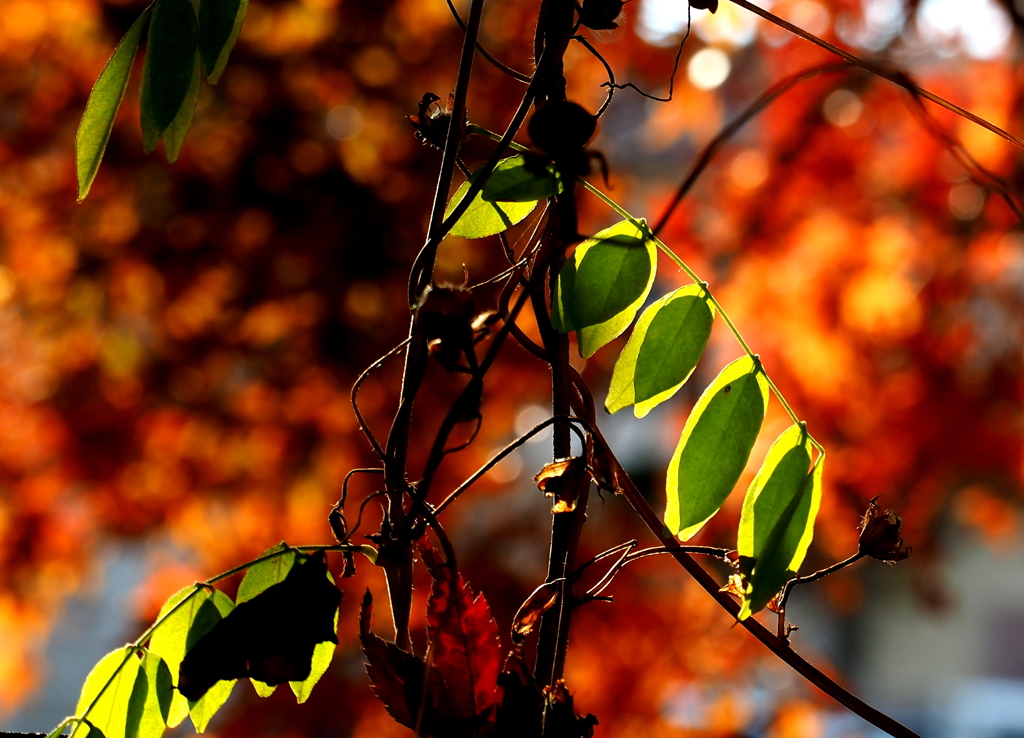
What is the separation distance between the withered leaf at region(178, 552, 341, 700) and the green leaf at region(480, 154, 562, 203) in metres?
0.16

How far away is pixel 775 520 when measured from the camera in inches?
15.1

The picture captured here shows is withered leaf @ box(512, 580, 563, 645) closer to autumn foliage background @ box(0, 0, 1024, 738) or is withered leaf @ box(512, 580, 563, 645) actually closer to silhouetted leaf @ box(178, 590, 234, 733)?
silhouetted leaf @ box(178, 590, 234, 733)

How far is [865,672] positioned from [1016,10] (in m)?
Result: 8.60

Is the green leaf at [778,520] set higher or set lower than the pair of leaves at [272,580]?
higher

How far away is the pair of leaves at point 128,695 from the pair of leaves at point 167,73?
0.65 feet

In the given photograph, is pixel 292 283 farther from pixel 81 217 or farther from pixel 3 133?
pixel 3 133

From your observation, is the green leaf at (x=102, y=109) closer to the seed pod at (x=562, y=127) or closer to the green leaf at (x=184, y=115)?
the green leaf at (x=184, y=115)

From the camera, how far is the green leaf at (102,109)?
37cm

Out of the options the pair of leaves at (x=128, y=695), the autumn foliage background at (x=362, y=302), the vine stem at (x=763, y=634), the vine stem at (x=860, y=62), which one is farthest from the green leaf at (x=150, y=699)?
the autumn foliage background at (x=362, y=302)

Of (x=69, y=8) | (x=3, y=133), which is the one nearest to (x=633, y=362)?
(x=69, y=8)

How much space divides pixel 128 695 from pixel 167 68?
268 mm

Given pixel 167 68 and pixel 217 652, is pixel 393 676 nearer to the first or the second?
pixel 217 652

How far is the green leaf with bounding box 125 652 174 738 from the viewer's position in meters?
0.40

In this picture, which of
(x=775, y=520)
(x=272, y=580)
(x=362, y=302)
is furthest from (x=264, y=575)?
(x=362, y=302)
